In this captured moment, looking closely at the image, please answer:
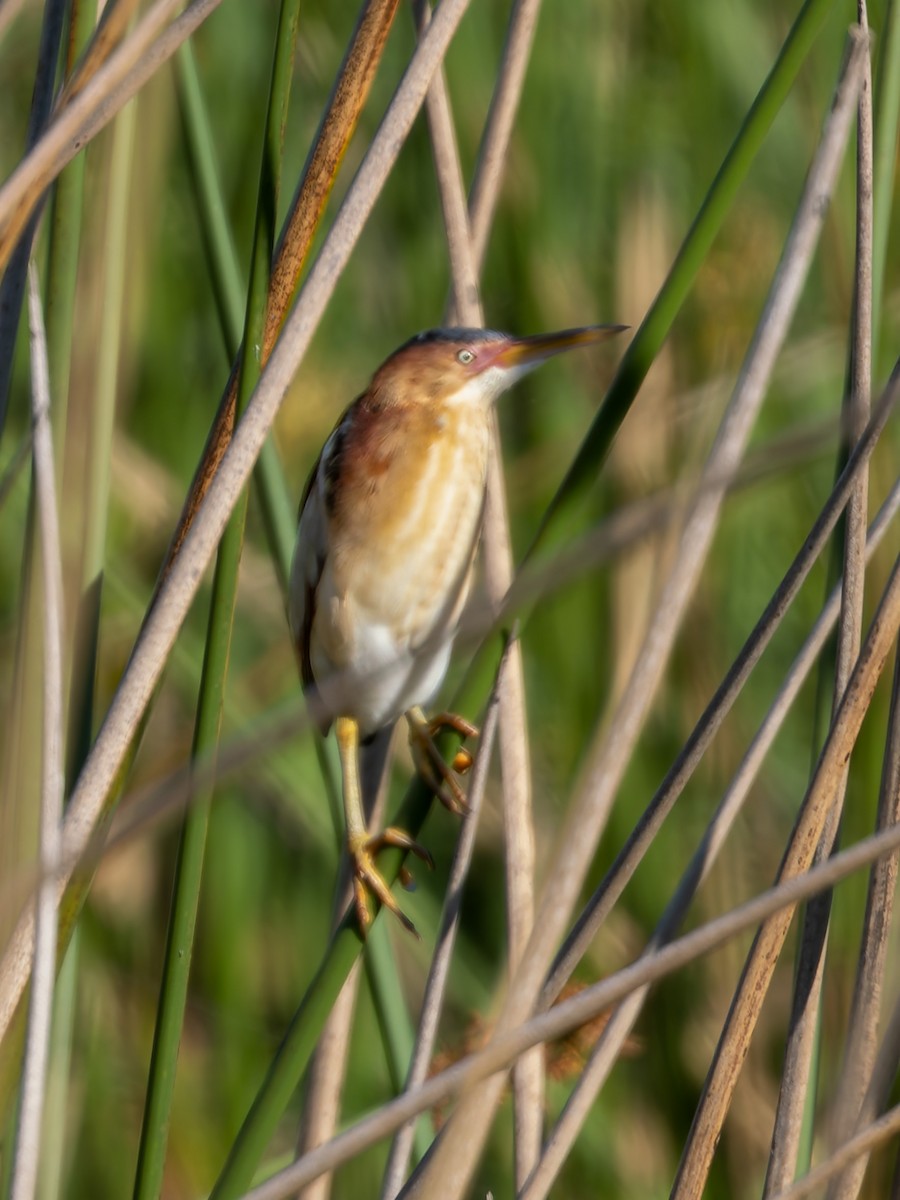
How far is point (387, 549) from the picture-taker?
136cm

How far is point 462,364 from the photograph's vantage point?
1368 mm

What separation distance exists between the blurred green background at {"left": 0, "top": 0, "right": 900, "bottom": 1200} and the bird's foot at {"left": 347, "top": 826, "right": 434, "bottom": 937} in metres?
0.42

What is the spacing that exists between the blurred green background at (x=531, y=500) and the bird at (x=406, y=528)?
0.33m

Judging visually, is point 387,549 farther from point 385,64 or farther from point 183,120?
point 385,64

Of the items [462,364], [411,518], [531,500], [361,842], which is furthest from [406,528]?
[531,500]

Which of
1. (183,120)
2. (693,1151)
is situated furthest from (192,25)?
(693,1151)

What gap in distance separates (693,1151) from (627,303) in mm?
1069

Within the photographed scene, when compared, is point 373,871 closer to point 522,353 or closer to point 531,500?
point 522,353

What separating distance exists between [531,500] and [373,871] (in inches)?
30.6

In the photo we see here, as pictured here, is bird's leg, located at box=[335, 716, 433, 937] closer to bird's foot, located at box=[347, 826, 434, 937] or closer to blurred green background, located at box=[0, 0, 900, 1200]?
bird's foot, located at box=[347, 826, 434, 937]

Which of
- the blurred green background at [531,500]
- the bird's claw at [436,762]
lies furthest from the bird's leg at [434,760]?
the blurred green background at [531,500]

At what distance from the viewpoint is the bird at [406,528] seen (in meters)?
1.34

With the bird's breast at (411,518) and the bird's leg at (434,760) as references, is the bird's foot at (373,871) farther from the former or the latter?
the bird's breast at (411,518)

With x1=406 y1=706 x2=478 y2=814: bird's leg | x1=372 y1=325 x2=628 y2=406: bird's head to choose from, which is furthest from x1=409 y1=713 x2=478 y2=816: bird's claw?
x1=372 y1=325 x2=628 y2=406: bird's head
